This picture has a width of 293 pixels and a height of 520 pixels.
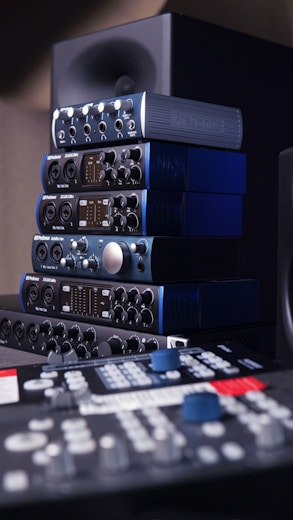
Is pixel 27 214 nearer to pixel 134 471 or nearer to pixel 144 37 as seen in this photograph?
pixel 144 37

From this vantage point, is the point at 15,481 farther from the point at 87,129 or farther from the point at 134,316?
the point at 87,129

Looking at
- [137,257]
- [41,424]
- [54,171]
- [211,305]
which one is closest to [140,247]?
[137,257]

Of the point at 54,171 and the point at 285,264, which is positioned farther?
the point at 54,171

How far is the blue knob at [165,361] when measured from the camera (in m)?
0.53

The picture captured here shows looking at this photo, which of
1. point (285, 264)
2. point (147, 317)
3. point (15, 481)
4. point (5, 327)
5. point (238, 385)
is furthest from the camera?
point (5, 327)

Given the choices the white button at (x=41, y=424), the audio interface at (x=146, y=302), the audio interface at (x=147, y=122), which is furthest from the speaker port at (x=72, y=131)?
the white button at (x=41, y=424)

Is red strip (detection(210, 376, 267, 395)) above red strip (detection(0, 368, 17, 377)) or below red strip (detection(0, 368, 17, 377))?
above

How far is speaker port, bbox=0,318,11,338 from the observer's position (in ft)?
Answer: 3.54

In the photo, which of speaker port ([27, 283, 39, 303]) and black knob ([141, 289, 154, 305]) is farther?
speaker port ([27, 283, 39, 303])

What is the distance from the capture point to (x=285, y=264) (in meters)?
0.66

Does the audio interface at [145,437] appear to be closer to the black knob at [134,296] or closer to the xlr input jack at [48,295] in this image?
the black knob at [134,296]

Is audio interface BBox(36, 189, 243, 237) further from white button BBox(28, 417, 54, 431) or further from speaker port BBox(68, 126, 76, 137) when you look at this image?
white button BBox(28, 417, 54, 431)

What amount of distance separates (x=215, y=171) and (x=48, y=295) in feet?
0.94

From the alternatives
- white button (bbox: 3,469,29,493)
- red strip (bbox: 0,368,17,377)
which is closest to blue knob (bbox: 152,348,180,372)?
red strip (bbox: 0,368,17,377)
